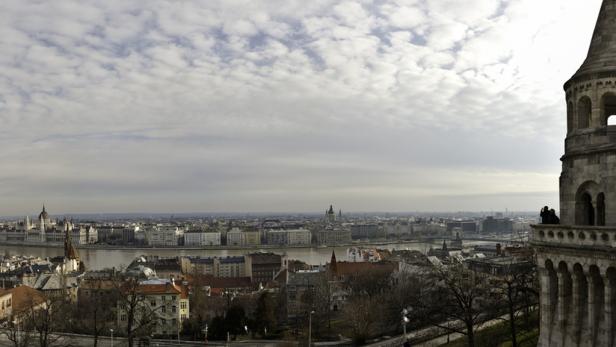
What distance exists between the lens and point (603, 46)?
52.6 ft

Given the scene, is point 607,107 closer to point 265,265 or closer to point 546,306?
point 546,306

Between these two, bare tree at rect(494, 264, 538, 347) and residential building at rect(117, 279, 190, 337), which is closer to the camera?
bare tree at rect(494, 264, 538, 347)

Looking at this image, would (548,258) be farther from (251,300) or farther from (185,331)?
(251,300)

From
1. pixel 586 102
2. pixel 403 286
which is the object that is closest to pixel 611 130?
pixel 586 102

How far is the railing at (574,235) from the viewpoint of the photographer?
1377 centimetres

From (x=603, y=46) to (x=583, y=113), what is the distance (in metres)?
1.92

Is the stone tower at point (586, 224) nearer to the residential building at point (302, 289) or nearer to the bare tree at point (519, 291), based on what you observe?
the bare tree at point (519, 291)

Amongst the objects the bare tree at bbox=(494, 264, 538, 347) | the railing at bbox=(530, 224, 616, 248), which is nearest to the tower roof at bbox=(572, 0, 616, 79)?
the railing at bbox=(530, 224, 616, 248)

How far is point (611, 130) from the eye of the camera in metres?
15.3

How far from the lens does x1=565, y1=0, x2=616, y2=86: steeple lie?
50.9ft

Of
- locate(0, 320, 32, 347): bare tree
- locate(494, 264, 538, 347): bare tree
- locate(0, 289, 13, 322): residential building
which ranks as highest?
locate(494, 264, 538, 347): bare tree

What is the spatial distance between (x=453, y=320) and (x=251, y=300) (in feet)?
105

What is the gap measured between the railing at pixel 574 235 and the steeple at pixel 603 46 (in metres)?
4.20

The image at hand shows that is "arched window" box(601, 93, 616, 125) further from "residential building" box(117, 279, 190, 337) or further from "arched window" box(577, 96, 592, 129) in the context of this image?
"residential building" box(117, 279, 190, 337)
